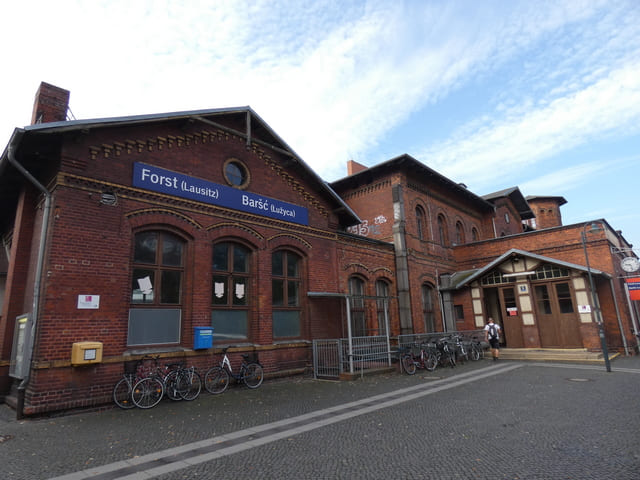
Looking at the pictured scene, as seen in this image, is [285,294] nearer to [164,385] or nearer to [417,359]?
[164,385]

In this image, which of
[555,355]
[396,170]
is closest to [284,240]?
[396,170]

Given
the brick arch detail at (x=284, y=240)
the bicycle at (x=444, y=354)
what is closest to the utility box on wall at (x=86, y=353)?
the brick arch detail at (x=284, y=240)

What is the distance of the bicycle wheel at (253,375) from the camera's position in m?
9.98

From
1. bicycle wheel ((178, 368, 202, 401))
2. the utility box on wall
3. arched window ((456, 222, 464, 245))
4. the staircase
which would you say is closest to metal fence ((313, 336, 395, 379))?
bicycle wheel ((178, 368, 202, 401))

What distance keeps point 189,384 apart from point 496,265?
1477 centimetres

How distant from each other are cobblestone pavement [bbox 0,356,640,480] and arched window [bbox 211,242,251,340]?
67.5 inches

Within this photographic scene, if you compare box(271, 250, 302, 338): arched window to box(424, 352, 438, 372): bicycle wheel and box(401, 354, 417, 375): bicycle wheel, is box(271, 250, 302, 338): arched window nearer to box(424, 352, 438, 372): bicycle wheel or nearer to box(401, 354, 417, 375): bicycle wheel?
box(401, 354, 417, 375): bicycle wheel

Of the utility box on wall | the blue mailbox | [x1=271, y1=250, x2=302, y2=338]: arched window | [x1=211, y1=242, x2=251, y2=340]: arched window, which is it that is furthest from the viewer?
[x1=271, y1=250, x2=302, y2=338]: arched window

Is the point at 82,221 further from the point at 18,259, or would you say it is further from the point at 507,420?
the point at 507,420

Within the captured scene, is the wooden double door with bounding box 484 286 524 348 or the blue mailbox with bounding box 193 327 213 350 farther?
the wooden double door with bounding box 484 286 524 348

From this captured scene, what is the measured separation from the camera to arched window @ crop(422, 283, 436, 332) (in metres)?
18.3

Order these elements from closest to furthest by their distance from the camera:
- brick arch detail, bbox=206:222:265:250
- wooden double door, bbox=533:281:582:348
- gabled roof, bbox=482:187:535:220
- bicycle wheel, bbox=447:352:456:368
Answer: brick arch detail, bbox=206:222:265:250
bicycle wheel, bbox=447:352:456:368
wooden double door, bbox=533:281:582:348
gabled roof, bbox=482:187:535:220

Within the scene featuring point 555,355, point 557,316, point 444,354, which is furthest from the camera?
point 557,316

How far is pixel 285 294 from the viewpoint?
12312 millimetres
